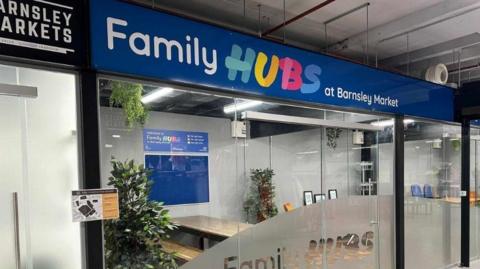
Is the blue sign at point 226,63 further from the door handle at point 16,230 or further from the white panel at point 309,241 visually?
the white panel at point 309,241

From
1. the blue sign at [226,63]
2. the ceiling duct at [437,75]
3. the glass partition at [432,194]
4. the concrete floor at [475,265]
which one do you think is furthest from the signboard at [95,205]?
the concrete floor at [475,265]

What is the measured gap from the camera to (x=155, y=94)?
256cm

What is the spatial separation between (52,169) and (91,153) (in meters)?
0.24

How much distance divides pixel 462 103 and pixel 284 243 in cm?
365

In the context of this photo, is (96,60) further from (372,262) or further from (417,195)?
(417,195)

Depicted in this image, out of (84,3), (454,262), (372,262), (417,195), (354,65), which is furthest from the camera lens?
(454,262)

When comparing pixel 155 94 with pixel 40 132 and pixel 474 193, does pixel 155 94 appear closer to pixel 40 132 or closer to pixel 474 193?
pixel 40 132

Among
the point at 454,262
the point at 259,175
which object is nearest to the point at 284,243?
the point at 259,175

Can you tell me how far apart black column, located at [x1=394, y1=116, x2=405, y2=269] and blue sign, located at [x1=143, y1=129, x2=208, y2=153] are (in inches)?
103

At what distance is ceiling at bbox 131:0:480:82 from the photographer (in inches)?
147

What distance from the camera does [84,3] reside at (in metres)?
2.11

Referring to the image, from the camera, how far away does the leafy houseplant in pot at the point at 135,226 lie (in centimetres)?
238

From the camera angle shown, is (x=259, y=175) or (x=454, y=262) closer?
(x=259, y=175)

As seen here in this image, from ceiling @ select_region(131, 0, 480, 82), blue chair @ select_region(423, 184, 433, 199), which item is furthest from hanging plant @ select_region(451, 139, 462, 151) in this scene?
ceiling @ select_region(131, 0, 480, 82)
